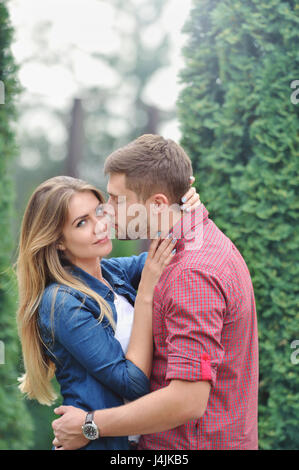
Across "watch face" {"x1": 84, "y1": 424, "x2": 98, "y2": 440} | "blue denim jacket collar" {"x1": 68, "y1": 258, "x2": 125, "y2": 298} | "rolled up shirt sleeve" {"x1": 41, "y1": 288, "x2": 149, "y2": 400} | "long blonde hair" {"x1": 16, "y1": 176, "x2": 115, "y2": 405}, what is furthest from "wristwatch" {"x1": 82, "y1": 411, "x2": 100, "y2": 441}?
"blue denim jacket collar" {"x1": 68, "y1": 258, "x2": 125, "y2": 298}

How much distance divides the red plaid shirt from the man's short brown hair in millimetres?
168

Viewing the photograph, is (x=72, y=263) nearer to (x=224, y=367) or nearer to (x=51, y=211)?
(x=51, y=211)

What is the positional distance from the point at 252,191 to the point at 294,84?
837 millimetres

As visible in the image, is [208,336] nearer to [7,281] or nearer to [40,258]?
[40,258]

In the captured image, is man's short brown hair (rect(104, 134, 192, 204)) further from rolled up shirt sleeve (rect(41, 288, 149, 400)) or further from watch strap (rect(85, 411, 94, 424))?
watch strap (rect(85, 411, 94, 424))

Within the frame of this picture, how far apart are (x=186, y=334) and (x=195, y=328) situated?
0.13ft

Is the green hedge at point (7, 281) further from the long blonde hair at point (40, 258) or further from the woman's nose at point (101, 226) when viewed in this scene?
the woman's nose at point (101, 226)

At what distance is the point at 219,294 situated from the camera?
173 cm

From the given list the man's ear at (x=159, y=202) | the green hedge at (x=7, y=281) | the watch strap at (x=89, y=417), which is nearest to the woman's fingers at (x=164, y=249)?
the man's ear at (x=159, y=202)

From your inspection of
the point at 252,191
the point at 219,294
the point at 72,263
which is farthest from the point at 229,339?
the point at 252,191

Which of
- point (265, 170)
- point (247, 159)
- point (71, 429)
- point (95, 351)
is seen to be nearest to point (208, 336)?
point (95, 351)

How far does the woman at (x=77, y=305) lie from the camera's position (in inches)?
75.3

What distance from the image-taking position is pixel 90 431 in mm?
1866
